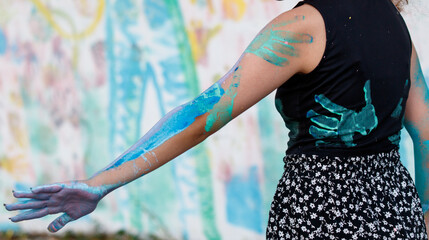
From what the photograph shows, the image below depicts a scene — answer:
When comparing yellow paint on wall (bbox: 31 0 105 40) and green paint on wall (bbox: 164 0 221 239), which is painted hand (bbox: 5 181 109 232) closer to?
green paint on wall (bbox: 164 0 221 239)

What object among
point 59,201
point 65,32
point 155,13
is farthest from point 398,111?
point 65,32

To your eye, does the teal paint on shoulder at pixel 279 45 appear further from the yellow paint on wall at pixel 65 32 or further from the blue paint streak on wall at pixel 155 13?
the yellow paint on wall at pixel 65 32

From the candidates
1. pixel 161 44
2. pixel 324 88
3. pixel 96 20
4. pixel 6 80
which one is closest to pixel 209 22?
pixel 161 44

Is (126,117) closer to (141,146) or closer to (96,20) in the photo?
(96,20)

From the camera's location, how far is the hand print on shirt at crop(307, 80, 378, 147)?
1.48 metres

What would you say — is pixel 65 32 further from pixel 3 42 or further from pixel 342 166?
pixel 342 166

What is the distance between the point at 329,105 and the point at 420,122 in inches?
19.4

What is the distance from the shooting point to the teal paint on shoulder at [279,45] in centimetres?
142

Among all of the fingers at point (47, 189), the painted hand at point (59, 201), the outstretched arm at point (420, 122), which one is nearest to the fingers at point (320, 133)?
the outstretched arm at point (420, 122)

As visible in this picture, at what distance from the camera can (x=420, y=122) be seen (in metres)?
1.80

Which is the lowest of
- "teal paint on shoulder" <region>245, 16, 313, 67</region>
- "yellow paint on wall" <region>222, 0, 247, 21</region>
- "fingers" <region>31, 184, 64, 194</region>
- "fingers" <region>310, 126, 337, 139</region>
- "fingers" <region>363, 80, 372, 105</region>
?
"fingers" <region>310, 126, 337, 139</region>

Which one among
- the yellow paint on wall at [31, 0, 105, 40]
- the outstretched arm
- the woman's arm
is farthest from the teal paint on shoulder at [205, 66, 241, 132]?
the yellow paint on wall at [31, 0, 105, 40]

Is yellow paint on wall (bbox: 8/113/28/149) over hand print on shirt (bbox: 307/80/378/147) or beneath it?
over

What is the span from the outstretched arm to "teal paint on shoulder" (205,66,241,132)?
61 centimetres
